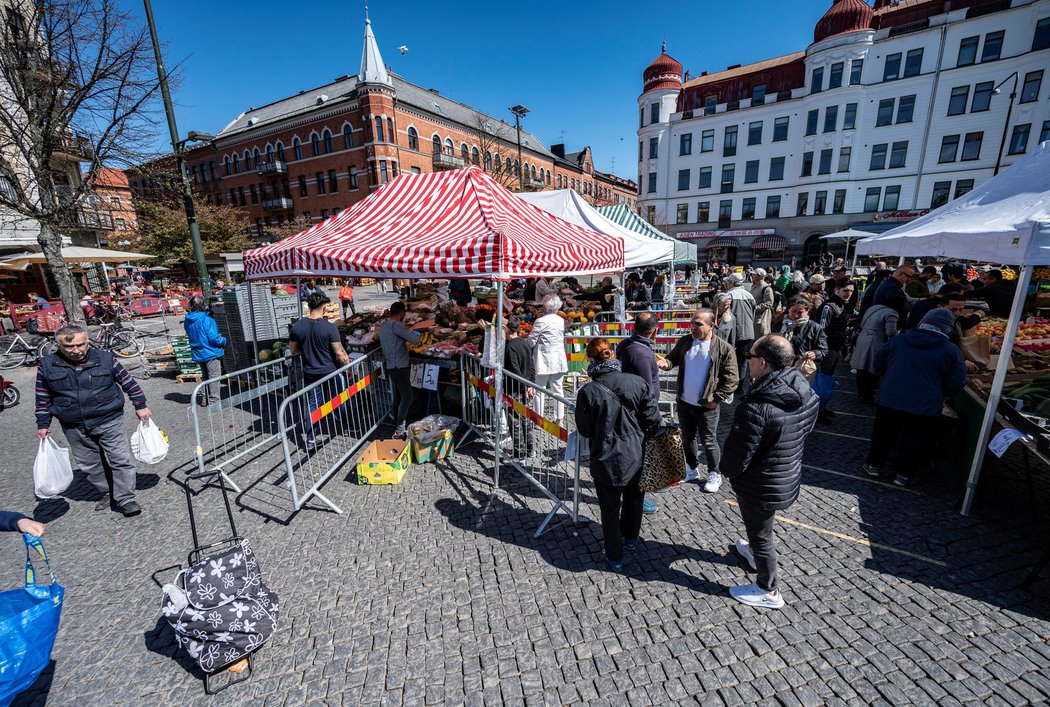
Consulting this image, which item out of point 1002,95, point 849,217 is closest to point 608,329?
point 849,217

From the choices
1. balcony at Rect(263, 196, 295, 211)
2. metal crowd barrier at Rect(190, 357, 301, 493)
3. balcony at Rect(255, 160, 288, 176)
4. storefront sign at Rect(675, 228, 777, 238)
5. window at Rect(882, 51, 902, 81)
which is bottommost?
metal crowd barrier at Rect(190, 357, 301, 493)

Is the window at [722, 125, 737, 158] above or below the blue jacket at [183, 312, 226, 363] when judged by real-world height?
above

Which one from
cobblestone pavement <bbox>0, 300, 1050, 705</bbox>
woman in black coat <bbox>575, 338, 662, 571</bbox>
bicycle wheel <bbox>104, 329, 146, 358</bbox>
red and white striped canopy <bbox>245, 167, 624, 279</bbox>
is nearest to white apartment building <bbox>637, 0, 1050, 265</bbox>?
red and white striped canopy <bbox>245, 167, 624, 279</bbox>

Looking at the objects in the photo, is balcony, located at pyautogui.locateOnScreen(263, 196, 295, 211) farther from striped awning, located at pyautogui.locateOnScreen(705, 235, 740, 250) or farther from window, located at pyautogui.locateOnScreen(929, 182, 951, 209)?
window, located at pyautogui.locateOnScreen(929, 182, 951, 209)

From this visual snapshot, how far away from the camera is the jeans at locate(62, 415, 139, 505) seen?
13.7 ft

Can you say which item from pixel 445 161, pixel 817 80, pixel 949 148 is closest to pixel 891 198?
pixel 949 148

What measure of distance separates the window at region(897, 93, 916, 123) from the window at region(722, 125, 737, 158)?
10.6 m

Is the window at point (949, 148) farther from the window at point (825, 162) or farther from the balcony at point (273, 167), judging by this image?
the balcony at point (273, 167)

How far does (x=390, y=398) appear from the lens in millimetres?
6797

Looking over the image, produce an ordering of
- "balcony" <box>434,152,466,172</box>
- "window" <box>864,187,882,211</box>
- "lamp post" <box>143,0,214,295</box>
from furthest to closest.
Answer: "balcony" <box>434,152,466,172</box> → "window" <box>864,187,882,211</box> → "lamp post" <box>143,0,214,295</box>

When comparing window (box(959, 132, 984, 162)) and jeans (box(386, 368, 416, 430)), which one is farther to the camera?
window (box(959, 132, 984, 162))

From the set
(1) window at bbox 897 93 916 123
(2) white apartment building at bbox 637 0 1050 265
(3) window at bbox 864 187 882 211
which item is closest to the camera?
(2) white apartment building at bbox 637 0 1050 265

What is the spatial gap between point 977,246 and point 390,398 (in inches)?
285

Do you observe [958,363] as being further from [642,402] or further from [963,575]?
[642,402]
